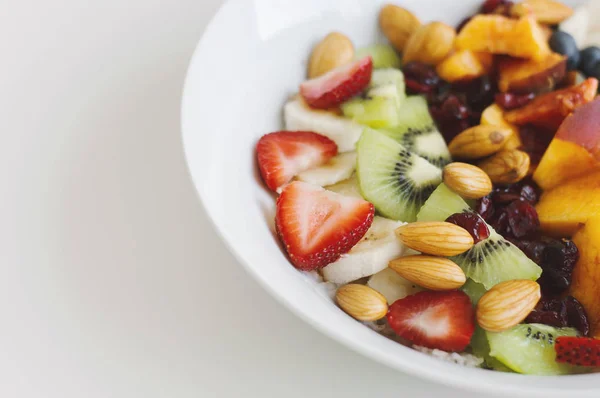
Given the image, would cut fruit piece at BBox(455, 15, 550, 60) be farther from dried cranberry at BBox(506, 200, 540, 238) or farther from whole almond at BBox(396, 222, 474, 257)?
whole almond at BBox(396, 222, 474, 257)

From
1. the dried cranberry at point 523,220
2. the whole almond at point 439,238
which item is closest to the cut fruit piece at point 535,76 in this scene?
the dried cranberry at point 523,220

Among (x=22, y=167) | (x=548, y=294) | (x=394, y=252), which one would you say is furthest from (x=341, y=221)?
(x=22, y=167)

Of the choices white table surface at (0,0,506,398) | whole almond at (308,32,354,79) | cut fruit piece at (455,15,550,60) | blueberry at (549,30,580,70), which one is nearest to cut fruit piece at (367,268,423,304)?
white table surface at (0,0,506,398)

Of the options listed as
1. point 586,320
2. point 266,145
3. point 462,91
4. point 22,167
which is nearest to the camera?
point 586,320

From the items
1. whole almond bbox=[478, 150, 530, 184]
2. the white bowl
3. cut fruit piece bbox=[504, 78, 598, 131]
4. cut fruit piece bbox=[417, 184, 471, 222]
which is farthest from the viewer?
cut fruit piece bbox=[504, 78, 598, 131]

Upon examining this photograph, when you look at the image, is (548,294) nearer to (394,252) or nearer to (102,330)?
(394,252)

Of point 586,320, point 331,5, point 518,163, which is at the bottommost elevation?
point 586,320

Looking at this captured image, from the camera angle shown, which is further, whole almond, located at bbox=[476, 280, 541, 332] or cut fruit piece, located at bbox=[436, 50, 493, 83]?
cut fruit piece, located at bbox=[436, 50, 493, 83]
